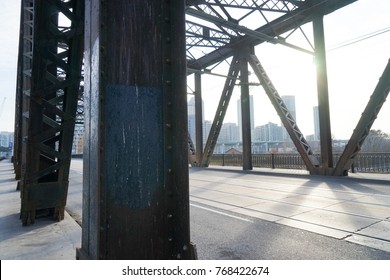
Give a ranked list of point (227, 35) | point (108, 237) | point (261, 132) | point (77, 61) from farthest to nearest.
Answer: point (261, 132), point (227, 35), point (77, 61), point (108, 237)

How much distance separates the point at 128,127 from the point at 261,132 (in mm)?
97521

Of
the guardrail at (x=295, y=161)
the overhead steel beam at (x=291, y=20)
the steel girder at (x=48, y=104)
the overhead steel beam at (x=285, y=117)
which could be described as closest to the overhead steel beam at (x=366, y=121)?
the overhead steel beam at (x=285, y=117)

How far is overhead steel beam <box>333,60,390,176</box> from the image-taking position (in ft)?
38.8

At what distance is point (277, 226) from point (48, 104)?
4.84 m

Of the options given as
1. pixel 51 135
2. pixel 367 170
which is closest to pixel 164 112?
pixel 51 135

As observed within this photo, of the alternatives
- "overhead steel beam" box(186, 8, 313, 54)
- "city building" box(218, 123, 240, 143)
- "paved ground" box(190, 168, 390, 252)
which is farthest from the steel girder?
"city building" box(218, 123, 240, 143)

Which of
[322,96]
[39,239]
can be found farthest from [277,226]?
[322,96]

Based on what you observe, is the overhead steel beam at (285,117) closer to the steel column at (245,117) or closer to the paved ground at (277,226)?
the steel column at (245,117)

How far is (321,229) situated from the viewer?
207 inches

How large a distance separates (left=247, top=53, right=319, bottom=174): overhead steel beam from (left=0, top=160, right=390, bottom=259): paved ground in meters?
5.95

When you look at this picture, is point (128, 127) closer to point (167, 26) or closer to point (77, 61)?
point (167, 26)

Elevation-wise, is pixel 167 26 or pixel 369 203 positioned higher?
pixel 167 26

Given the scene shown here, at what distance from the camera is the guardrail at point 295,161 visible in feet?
46.9

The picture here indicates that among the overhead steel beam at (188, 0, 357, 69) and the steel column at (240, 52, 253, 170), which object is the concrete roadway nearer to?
the steel column at (240, 52, 253, 170)
